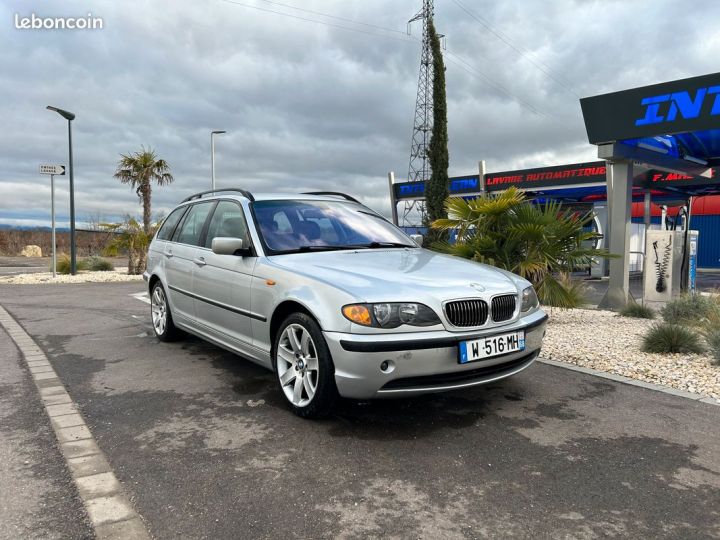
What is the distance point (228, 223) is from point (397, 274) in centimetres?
192

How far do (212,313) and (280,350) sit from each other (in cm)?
128

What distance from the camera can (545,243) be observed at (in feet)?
23.4

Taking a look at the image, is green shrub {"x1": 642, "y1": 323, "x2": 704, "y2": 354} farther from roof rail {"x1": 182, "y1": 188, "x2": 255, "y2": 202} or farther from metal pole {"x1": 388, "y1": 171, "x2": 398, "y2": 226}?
metal pole {"x1": 388, "y1": 171, "x2": 398, "y2": 226}

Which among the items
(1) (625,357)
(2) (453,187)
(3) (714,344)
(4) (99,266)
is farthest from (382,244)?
(2) (453,187)

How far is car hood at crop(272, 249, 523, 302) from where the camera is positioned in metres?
3.35

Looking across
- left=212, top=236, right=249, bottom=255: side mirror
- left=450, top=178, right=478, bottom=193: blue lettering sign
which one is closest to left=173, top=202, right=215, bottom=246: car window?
left=212, top=236, right=249, bottom=255: side mirror

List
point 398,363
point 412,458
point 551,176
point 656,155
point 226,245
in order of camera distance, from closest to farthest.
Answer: point 412,458 < point 398,363 < point 226,245 < point 656,155 < point 551,176

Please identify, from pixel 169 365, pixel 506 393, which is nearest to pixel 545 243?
pixel 506 393

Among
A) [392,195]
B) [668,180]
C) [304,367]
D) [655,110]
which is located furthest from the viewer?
[392,195]

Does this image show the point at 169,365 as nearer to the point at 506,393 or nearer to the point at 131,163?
the point at 506,393

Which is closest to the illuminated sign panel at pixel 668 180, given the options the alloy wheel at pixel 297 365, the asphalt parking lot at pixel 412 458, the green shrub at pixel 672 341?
the green shrub at pixel 672 341

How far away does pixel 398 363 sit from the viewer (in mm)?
3174

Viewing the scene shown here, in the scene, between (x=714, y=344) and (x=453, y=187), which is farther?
(x=453, y=187)

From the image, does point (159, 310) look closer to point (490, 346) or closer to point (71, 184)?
point (490, 346)
